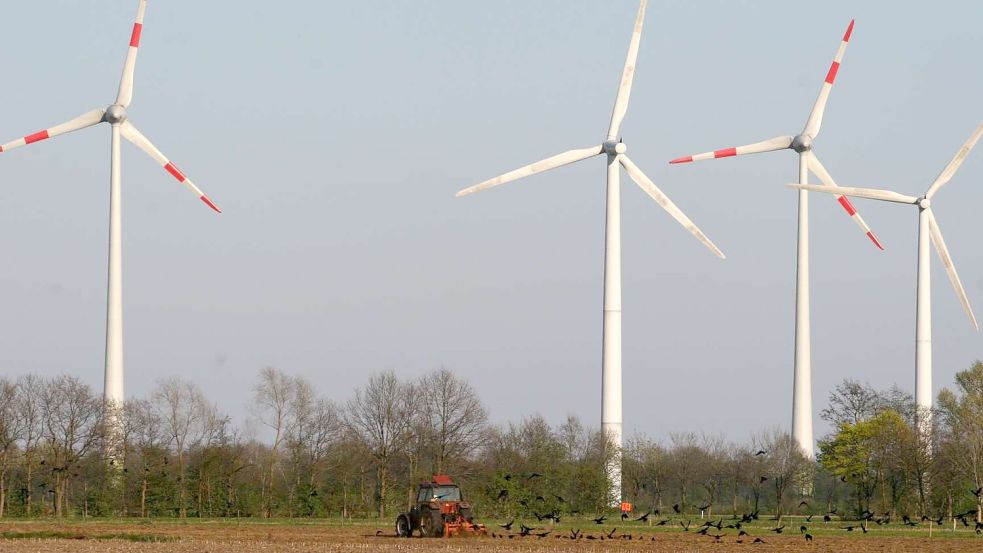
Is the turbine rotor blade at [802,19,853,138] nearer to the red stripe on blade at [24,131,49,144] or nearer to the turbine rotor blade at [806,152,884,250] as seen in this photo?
the turbine rotor blade at [806,152,884,250]

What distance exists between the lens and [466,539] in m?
58.1

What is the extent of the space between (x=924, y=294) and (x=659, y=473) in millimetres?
24231

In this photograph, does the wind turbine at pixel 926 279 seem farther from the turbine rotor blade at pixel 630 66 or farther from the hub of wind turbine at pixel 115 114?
the hub of wind turbine at pixel 115 114

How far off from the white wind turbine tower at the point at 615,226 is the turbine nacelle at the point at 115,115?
27.4 metres

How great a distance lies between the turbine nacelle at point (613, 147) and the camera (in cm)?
9256

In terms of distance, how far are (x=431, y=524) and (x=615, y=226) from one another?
1505 inches

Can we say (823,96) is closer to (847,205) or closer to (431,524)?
(847,205)

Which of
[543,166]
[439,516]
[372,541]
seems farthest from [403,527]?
[543,166]

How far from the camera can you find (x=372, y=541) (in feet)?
188

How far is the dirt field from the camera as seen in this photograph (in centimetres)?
5256

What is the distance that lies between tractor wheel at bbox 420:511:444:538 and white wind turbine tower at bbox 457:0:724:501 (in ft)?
106

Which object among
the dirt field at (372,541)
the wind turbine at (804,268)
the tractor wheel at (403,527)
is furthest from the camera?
the wind turbine at (804,268)

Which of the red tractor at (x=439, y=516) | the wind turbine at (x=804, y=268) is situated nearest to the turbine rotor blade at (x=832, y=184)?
the wind turbine at (x=804, y=268)

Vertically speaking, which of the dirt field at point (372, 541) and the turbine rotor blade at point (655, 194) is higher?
the turbine rotor blade at point (655, 194)
